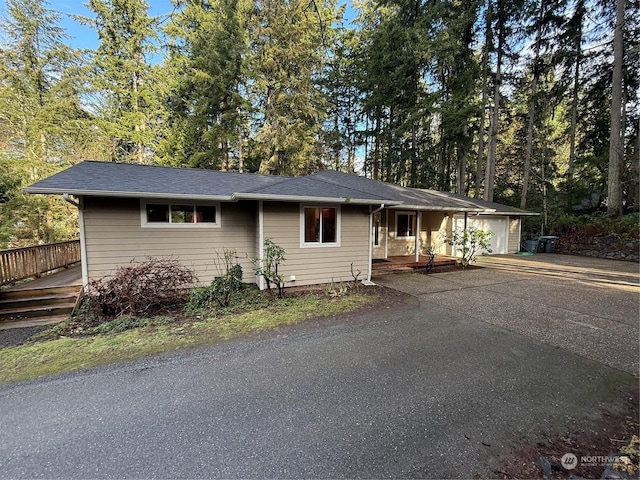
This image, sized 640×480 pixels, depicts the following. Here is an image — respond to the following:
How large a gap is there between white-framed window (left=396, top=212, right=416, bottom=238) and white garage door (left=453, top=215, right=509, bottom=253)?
3.10m

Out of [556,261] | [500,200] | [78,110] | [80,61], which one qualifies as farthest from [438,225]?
[80,61]

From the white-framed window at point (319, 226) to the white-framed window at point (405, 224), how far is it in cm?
476

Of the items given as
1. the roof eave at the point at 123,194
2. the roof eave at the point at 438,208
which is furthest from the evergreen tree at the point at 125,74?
the roof eave at the point at 438,208

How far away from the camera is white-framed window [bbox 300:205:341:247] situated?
6.71m

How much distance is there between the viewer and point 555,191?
640 inches

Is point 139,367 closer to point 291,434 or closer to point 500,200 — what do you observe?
point 291,434

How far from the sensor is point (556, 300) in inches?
233

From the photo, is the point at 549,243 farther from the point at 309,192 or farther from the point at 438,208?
the point at 309,192

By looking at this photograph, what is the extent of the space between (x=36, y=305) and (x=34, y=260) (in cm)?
221

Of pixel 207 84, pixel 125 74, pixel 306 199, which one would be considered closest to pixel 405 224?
pixel 306 199

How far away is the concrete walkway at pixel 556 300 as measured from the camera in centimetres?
396

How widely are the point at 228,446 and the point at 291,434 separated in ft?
1.56

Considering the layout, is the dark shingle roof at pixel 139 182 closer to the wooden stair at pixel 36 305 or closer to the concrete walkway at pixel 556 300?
the wooden stair at pixel 36 305

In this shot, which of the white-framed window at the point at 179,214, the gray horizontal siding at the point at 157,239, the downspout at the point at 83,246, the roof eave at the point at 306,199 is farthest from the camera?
the white-framed window at the point at 179,214
